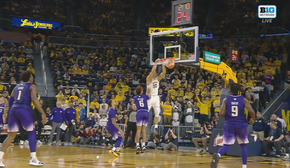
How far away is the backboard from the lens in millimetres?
15875

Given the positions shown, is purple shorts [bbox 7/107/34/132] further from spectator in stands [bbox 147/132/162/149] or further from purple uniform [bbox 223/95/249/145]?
spectator in stands [bbox 147/132/162/149]

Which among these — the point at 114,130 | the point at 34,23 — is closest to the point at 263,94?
the point at 114,130

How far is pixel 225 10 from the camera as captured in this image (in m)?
39.1

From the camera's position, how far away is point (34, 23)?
36.5 meters

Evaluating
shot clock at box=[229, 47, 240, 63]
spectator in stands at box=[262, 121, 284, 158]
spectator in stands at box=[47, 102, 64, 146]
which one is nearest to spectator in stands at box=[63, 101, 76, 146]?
spectator in stands at box=[47, 102, 64, 146]

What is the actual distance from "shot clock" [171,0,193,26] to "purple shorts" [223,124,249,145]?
6855 mm

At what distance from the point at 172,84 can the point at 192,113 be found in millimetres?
4907

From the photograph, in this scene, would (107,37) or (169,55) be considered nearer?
(169,55)

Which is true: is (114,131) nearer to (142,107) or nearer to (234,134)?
(142,107)

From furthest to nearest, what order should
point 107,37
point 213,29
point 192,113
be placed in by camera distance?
point 213,29, point 107,37, point 192,113

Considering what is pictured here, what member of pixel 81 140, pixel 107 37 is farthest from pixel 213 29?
pixel 81 140

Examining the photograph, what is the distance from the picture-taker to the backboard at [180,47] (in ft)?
52.1

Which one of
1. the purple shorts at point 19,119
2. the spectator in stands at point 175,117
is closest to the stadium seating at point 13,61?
the spectator in stands at point 175,117

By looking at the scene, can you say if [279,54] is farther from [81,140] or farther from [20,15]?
[20,15]
